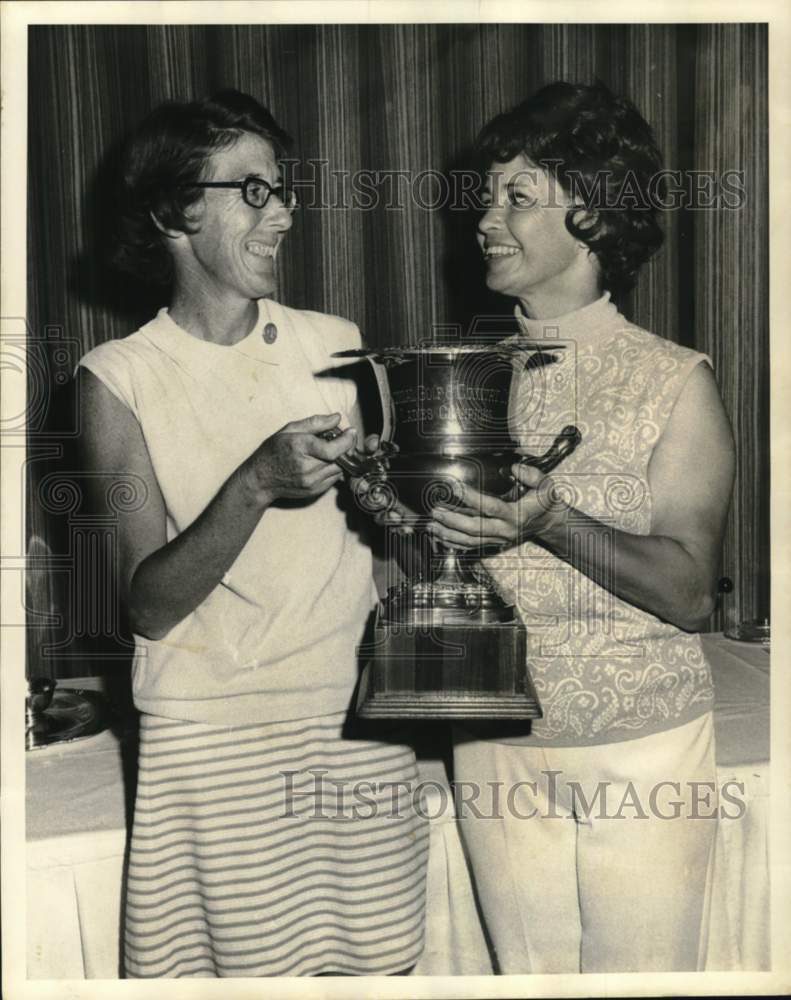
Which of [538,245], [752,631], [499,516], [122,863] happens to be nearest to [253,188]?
[538,245]

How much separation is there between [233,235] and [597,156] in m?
0.61

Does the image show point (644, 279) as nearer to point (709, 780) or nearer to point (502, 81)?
point (502, 81)

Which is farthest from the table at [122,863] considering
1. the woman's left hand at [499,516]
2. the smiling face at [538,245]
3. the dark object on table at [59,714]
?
the smiling face at [538,245]

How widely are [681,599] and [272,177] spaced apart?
948 mm

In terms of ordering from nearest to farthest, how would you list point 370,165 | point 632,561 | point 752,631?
1. point 632,561
2. point 370,165
3. point 752,631

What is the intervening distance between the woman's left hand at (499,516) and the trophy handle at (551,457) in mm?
11

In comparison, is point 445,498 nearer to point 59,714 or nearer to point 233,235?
point 233,235

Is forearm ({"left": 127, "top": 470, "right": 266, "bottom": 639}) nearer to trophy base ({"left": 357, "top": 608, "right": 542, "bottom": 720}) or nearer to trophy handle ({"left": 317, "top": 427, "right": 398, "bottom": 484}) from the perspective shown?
trophy handle ({"left": 317, "top": 427, "right": 398, "bottom": 484})

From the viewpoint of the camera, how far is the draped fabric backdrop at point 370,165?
5.65 ft

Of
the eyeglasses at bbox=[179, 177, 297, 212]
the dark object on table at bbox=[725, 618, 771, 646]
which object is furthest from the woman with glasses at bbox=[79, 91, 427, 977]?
the dark object on table at bbox=[725, 618, 771, 646]

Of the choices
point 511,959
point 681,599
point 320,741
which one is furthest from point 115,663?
point 681,599

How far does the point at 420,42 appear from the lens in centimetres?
176

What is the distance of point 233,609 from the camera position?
163cm

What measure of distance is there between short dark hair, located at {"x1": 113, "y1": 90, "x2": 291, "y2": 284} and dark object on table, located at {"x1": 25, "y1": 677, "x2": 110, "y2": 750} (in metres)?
0.77
